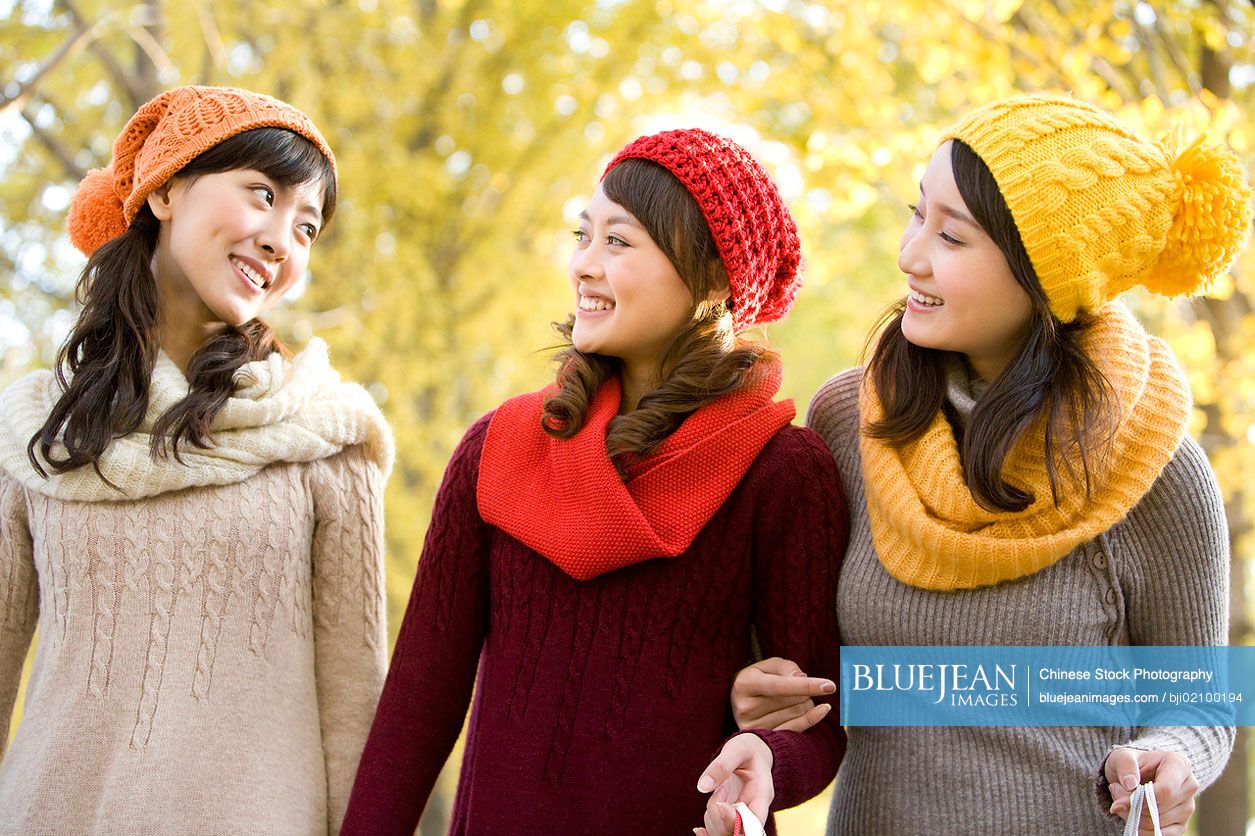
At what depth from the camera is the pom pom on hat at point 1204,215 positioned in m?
2.11

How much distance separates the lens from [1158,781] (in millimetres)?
1880

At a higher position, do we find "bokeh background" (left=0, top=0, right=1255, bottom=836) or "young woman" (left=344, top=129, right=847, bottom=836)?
"bokeh background" (left=0, top=0, right=1255, bottom=836)

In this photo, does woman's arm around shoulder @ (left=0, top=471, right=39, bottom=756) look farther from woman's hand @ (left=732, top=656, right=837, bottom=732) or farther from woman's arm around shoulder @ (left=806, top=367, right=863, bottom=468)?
woman's arm around shoulder @ (left=806, top=367, right=863, bottom=468)

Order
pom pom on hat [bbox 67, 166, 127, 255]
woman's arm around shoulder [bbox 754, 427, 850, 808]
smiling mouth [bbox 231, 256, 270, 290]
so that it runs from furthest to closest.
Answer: pom pom on hat [bbox 67, 166, 127, 255] → smiling mouth [bbox 231, 256, 270, 290] → woman's arm around shoulder [bbox 754, 427, 850, 808]

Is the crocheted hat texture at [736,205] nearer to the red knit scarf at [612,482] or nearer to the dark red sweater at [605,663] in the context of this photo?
the red knit scarf at [612,482]

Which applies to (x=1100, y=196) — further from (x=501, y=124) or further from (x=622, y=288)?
(x=501, y=124)

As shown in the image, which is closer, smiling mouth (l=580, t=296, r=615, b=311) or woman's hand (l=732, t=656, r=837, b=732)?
woman's hand (l=732, t=656, r=837, b=732)

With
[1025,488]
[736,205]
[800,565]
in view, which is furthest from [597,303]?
[1025,488]

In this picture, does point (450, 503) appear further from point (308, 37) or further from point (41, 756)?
point (308, 37)

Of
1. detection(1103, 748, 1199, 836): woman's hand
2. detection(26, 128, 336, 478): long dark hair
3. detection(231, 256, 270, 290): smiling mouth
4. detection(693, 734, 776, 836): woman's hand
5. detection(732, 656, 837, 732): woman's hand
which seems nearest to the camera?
detection(693, 734, 776, 836): woman's hand

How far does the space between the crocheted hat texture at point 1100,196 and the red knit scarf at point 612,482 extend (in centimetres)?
54

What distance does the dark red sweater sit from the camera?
206cm

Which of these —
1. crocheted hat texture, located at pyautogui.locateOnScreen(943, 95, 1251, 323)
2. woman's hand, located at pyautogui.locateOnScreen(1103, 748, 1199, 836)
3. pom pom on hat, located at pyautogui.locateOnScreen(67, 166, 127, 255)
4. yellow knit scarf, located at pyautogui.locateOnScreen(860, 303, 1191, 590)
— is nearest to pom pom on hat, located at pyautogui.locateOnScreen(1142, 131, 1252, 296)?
crocheted hat texture, located at pyautogui.locateOnScreen(943, 95, 1251, 323)

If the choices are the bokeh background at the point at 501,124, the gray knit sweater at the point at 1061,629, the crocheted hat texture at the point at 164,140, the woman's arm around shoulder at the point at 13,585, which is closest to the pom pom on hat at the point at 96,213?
the crocheted hat texture at the point at 164,140
